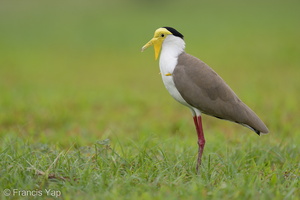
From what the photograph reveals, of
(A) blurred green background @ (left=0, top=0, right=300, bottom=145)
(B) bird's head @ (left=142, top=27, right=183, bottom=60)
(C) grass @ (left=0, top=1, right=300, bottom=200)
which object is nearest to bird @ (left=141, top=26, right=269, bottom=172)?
(B) bird's head @ (left=142, top=27, right=183, bottom=60)

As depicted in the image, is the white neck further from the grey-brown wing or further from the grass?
the grass

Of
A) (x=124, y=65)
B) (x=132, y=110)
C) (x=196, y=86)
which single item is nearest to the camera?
(x=196, y=86)

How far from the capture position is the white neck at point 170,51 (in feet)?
13.9

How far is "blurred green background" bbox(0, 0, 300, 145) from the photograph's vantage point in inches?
281

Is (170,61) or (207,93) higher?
(170,61)

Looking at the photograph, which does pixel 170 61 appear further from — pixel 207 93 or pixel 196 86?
pixel 207 93

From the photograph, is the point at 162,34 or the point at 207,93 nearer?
the point at 207,93

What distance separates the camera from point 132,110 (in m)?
8.12

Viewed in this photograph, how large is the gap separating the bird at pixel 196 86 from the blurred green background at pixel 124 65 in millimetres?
1608

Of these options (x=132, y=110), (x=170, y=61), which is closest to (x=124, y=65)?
(x=132, y=110)

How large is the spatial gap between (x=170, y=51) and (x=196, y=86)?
43 centimetres

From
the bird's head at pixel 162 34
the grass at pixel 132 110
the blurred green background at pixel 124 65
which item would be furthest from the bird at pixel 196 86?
the blurred green background at pixel 124 65

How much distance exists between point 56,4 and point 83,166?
24806 millimetres

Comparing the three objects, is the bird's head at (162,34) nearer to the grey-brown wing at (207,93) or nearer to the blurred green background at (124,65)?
the grey-brown wing at (207,93)
